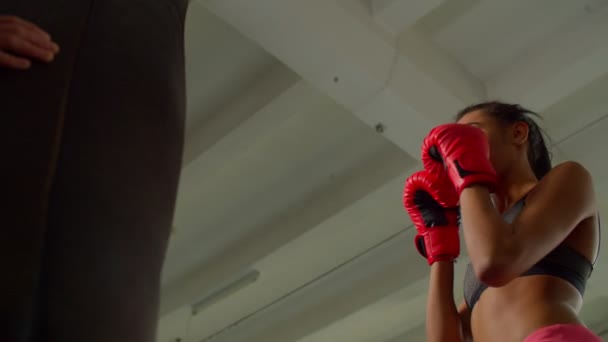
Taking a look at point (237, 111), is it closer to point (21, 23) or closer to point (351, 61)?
point (351, 61)

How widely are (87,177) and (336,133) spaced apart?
2.65m

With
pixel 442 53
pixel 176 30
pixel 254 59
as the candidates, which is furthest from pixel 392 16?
pixel 176 30

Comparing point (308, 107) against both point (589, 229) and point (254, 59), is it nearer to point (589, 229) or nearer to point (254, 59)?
point (254, 59)

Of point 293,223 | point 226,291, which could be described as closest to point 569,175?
point 293,223

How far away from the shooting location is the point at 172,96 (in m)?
0.90

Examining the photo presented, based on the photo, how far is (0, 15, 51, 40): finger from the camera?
823 millimetres

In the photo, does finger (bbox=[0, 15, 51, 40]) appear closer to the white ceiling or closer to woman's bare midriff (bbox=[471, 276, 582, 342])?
woman's bare midriff (bbox=[471, 276, 582, 342])

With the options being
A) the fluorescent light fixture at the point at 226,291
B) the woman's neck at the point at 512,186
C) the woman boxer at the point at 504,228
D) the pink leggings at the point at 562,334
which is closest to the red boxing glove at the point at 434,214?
the woman boxer at the point at 504,228

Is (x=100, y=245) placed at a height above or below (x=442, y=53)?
below

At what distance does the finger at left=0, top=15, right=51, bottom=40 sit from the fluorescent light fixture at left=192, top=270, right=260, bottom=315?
10.8ft

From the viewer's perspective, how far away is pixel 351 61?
8.23ft

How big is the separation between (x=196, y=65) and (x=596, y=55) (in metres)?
1.56

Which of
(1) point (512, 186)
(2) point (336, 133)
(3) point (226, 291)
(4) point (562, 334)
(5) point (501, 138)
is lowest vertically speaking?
(4) point (562, 334)

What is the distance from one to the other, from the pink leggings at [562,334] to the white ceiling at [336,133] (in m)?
1.42
